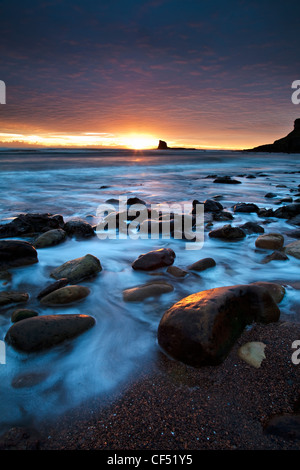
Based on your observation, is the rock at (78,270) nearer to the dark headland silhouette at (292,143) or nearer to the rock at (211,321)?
the rock at (211,321)

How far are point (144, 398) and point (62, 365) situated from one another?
26.5 inches

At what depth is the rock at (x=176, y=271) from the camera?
304cm

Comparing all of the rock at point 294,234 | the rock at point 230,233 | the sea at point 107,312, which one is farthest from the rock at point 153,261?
the rock at point 294,234

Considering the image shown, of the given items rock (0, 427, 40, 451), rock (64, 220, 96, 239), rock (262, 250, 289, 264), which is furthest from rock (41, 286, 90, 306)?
rock (262, 250, 289, 264)

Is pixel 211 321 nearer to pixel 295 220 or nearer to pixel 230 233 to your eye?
pixel 230 233

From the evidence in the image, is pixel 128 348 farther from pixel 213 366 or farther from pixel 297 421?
pixel 297 421

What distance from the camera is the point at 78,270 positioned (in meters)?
3.00

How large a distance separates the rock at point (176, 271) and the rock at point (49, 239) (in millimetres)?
2138

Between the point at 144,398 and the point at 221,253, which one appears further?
the point at 221,253

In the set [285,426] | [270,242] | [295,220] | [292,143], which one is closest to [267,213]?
[295,220]

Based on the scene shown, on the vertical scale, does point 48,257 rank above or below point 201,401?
above
